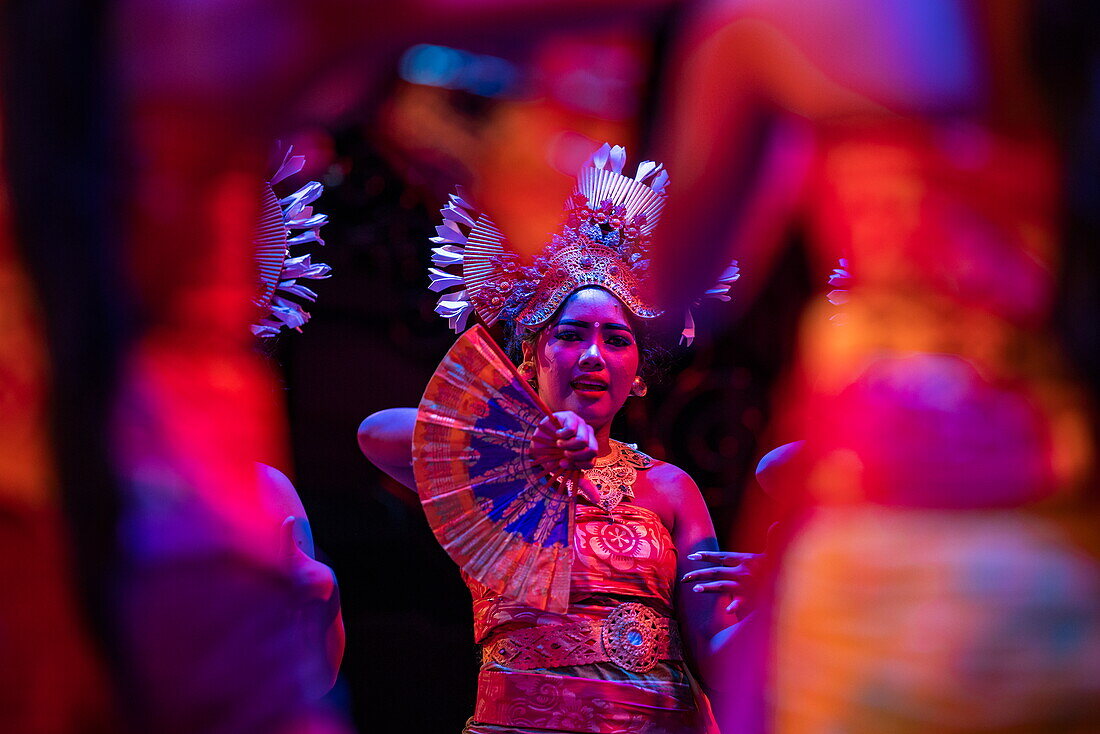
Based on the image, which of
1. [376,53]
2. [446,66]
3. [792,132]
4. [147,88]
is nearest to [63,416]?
[147,88]

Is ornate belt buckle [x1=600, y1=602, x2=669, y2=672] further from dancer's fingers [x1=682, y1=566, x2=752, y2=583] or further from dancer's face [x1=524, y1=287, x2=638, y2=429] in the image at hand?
dancer's face [x1=524, y1=287, x2=638, y2=429]

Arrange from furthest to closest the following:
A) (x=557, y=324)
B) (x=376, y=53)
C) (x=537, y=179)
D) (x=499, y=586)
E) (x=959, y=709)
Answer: (x=537, y=179), (x=557, y=324), (x=499, y=586), (x=376, y=53), (x=959, y=709)

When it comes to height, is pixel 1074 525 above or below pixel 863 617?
above

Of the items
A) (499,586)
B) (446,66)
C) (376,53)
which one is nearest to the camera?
(376,53)

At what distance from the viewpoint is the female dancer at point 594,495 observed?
9.06 feet

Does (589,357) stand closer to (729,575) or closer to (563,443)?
(563,443)

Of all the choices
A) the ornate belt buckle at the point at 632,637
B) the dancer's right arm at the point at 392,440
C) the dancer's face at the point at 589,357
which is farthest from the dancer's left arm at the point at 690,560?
the dancer's right arm at the point at 392,440

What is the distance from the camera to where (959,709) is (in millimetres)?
1485

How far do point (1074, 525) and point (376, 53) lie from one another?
1.11 m


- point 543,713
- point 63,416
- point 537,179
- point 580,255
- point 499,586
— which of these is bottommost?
point 543,713

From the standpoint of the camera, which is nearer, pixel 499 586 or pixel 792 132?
pixel 792 132

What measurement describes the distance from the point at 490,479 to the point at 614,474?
424 millimetres

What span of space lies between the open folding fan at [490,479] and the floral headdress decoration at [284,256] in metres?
0.56

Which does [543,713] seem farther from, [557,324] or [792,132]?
[792,132]
